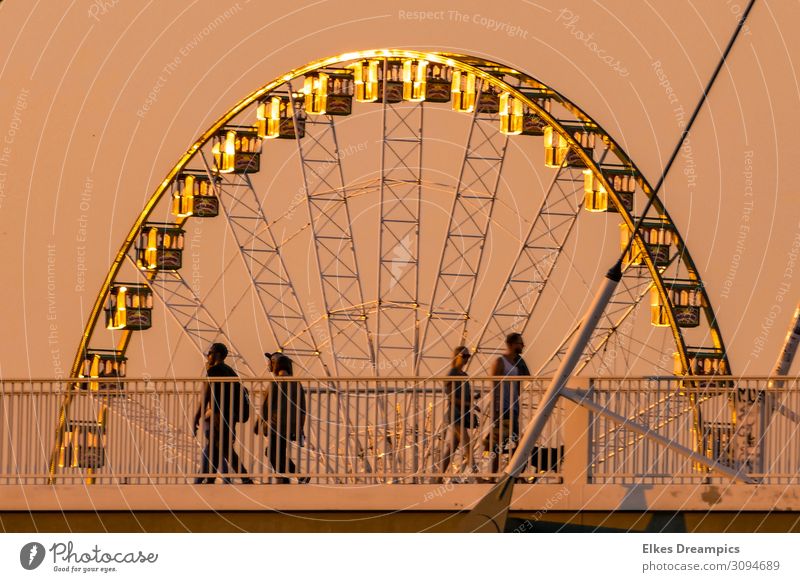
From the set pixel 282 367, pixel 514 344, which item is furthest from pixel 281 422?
pixel 514 344

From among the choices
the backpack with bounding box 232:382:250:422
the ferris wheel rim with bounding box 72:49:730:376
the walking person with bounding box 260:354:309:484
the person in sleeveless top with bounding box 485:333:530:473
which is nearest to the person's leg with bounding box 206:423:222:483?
the backpack with bounding box 232:382:250:422

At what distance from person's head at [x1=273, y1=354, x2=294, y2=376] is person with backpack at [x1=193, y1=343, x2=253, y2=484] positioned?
99 centimetres

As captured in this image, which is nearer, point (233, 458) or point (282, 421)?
point (282, 421)

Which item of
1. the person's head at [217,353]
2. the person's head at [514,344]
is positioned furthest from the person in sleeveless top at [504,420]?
the person's head at [217,353]

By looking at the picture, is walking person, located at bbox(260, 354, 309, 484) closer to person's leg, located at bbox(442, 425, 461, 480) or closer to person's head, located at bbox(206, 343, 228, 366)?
person's head, located at bbox(206, 343, 228, 366)

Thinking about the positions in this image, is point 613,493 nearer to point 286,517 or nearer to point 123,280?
point 286,517

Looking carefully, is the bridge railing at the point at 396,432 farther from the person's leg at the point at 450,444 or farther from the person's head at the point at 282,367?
the person's head at the point at 282,367

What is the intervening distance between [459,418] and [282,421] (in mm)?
2389

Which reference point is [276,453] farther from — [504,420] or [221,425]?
[504,420]

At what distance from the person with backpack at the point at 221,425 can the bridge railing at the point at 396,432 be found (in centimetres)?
4

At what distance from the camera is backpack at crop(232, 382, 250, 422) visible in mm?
30922

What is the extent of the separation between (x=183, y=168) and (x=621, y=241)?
394 inches

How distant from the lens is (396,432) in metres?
30.9
